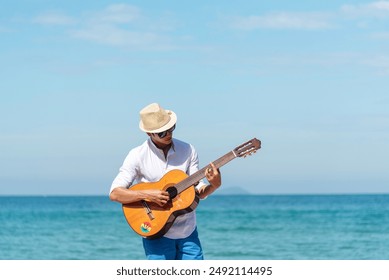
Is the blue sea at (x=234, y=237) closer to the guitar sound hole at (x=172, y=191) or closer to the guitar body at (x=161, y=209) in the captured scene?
the guitar body at (x=161, y=209)

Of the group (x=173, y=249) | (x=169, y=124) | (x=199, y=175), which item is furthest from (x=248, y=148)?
(x=173, y=249)

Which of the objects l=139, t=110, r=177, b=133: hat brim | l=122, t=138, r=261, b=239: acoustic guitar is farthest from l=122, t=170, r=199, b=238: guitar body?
l=139, t=110, r=177, b=133: hat brim

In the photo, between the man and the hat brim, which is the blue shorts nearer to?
the man

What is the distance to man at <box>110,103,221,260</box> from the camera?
421 cm

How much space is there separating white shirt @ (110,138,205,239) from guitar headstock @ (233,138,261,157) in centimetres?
25

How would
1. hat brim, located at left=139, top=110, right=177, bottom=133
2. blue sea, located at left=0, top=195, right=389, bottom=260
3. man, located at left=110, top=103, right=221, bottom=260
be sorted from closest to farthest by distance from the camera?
hat brim, located at left=139, top=110, right=177, bottom=133, man, located at left=110, top=103, right=221, bottom=260, blue sea, located at left=0, top=195, right=389, bottom=260

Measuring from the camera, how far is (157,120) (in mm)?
4105

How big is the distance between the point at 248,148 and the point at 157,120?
0.52 metres

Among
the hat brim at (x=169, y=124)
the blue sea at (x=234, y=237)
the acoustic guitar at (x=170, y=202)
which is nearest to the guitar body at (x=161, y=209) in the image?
the acoustic guitar at (x=170, y=202)

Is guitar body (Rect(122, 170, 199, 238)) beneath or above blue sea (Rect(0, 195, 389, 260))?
beneath

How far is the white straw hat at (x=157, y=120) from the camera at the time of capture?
411cm

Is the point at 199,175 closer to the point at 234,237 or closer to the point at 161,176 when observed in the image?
the point at 161,176
